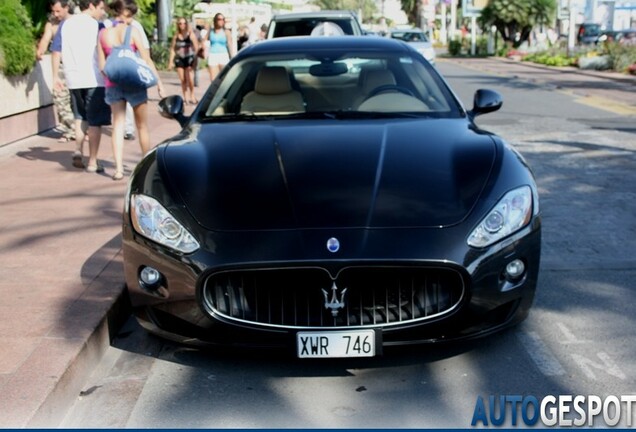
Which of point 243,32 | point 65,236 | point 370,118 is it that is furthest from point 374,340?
point 243,32

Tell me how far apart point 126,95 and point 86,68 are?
873 millimetres

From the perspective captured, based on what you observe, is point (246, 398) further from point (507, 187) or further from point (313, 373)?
point (507, 187)

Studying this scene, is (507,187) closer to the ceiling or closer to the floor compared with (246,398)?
closer to the ceiling

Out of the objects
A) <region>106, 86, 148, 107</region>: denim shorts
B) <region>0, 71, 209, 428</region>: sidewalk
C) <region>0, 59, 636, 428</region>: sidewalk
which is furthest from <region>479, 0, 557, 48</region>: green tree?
<region>0, 71, 209, 428</region>: sidewalk

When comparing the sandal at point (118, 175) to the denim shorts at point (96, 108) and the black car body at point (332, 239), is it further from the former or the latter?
the black car body at point (332, 239)

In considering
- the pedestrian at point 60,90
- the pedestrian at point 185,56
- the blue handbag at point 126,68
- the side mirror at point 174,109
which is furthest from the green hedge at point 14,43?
the side mirror at point 174,109

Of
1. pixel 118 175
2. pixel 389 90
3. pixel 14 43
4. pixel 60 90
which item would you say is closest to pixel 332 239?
pixel 389 90

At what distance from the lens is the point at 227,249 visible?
4.19 m

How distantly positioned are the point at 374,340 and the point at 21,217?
434 centimetres

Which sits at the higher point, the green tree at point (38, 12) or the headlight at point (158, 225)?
the green tree at point (38, 12)

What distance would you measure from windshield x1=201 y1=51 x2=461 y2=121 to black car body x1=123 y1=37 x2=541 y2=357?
744 millimetres

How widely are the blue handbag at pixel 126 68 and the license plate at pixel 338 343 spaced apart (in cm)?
512

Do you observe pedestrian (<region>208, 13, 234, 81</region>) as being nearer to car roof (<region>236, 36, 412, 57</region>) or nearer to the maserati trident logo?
car roof (<region>236, 36, 412, 57</region>)

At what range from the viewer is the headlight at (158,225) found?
4.32 m
